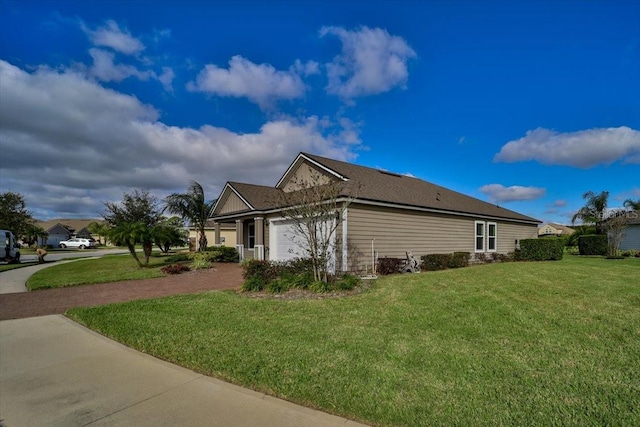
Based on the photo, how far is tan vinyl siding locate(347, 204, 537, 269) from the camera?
498 inches

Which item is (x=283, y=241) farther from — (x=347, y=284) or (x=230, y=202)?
(x=347, y=284)

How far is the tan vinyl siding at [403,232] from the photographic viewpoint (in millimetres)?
12641

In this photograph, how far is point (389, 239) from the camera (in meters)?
13.9

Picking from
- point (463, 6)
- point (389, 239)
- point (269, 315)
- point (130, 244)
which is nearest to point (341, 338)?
point (269, 315)

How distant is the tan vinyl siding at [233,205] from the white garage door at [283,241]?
3.02 metres

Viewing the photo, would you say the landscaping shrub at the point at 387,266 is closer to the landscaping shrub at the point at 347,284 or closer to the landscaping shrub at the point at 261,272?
the landscaping shrub at the point at 347,284

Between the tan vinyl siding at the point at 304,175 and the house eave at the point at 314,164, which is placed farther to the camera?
the tan vinyl siding at the point at 304,175

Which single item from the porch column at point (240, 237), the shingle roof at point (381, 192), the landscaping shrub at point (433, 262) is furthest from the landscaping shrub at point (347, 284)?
the porch column at point (240, 237)

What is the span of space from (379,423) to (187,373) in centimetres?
262

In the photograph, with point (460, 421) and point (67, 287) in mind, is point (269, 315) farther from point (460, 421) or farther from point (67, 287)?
point (67, 287)

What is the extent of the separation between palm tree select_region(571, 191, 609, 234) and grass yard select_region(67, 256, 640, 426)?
104 ft

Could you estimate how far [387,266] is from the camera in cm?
1253

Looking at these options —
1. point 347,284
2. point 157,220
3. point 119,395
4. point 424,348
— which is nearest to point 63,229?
point 157,220

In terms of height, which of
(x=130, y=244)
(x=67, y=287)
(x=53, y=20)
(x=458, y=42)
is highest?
(x=458, y=42)
